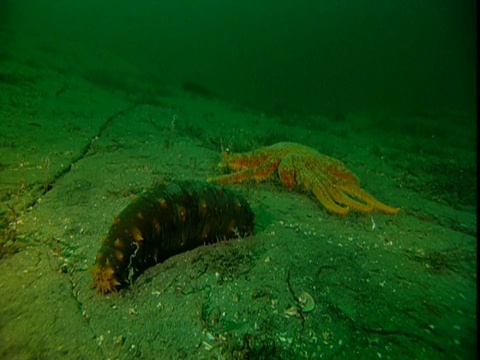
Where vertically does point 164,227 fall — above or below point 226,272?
above

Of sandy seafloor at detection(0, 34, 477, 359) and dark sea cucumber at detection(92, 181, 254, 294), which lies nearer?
sandy seafloor at detection(0, 34, 477, 359)

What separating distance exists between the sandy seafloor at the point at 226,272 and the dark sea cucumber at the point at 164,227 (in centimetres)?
15

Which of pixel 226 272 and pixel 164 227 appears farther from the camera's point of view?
pixel 226 272

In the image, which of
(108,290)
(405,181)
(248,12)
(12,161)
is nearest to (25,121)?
(12,161)

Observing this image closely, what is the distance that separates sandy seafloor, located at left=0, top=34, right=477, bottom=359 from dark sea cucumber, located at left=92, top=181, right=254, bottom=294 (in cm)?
15

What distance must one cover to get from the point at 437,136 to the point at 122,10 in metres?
108

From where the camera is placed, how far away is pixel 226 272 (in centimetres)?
277

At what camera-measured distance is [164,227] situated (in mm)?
2596

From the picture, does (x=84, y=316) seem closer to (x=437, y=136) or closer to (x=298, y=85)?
(x=437, y=136)

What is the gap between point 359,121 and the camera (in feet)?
53.8

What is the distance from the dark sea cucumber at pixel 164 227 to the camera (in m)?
2.33

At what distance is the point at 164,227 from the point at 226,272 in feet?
2.36

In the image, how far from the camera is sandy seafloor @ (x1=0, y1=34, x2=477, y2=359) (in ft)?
6.87

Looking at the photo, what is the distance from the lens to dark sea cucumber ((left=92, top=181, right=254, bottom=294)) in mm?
2332
